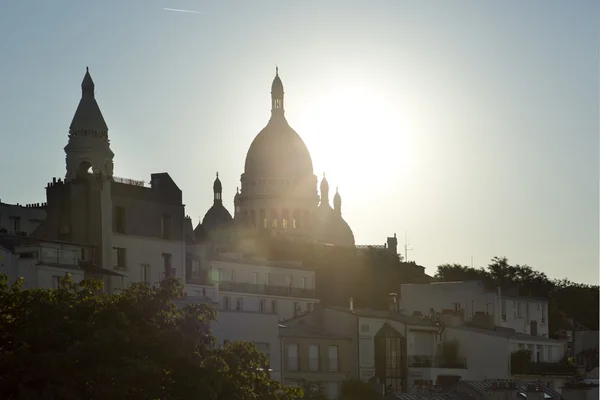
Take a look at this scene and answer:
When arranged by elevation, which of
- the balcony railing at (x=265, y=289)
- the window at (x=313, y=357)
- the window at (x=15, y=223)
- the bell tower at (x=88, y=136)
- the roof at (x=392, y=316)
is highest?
the bell tower at (x=88, y=136)

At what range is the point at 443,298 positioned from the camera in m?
85.4

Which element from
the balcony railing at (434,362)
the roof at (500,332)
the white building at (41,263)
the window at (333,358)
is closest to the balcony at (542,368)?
the roof at (500,332)

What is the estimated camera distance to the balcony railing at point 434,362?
71.2 m

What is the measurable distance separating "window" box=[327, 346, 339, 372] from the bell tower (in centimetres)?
8052

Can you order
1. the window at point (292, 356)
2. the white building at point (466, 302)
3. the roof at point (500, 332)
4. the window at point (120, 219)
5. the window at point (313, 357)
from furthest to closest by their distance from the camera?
the white building at point (466, 302)
the roof at point (500, 332)
the window at point (120, 219)
the window at point (313, 357)
the window at point (292, 356)

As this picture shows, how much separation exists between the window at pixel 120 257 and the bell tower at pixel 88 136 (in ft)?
244

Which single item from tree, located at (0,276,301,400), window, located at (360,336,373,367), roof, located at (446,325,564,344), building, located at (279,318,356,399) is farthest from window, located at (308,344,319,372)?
tree, located at (0,276,301,400)

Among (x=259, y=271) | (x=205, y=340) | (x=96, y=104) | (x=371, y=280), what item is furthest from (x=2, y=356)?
(x=96, y=104)

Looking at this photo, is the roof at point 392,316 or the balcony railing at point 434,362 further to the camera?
the balcony railing at point 434,362

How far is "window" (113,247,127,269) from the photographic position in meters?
70.4

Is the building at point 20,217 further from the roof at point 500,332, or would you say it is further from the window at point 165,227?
the roof at point 500,332

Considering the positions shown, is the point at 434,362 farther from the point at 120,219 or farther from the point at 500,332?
the point at 120,219

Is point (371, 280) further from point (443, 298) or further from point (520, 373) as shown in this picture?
point (520, 373)

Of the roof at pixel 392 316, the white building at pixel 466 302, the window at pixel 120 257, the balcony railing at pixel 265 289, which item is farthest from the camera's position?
the balcony railing at pixel 265 289
